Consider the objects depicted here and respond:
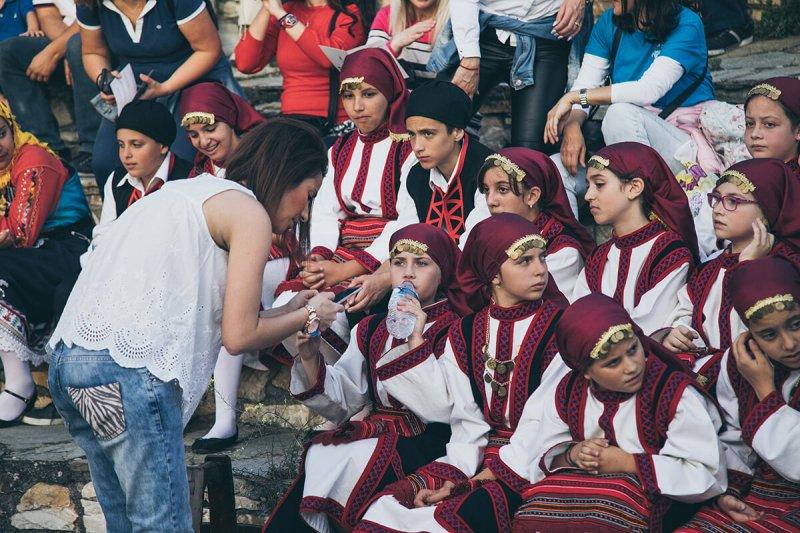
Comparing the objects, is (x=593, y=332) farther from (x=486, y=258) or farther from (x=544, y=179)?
(x=544, y=179)

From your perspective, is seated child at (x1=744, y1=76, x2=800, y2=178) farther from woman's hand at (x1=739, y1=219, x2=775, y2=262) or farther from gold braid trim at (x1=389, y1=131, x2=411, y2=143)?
gold braid trim at (x1=389, y1=131, x2=411, y2=143)

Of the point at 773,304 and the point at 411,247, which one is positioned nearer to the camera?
the point at 773,304

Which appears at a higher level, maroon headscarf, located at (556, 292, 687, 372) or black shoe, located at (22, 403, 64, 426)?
maroon headscarf, located at (556, 292, 687, 372)

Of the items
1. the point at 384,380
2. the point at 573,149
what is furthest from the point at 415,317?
the point at 573,149

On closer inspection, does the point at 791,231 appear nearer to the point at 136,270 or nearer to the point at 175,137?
the point at 136,270

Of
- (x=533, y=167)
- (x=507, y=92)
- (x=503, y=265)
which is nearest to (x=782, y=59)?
(x=507, y=92)

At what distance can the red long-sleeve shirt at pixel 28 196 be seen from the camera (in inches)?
230

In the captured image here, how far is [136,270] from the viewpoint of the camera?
3.22 meters

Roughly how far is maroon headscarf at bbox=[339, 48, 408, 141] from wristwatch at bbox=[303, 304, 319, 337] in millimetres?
2043

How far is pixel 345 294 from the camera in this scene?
480 centimetres

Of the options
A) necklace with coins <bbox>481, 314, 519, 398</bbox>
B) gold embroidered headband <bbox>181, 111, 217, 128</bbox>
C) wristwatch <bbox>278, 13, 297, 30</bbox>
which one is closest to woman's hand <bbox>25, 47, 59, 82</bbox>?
wristwatch <bbox>278, 13, 297, 30</bbox>

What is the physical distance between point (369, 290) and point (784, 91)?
199 centimetres

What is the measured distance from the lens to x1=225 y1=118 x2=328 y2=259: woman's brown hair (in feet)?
11.0

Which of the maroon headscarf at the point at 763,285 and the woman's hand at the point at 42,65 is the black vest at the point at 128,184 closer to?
the woman's hand at the point at 42,65
